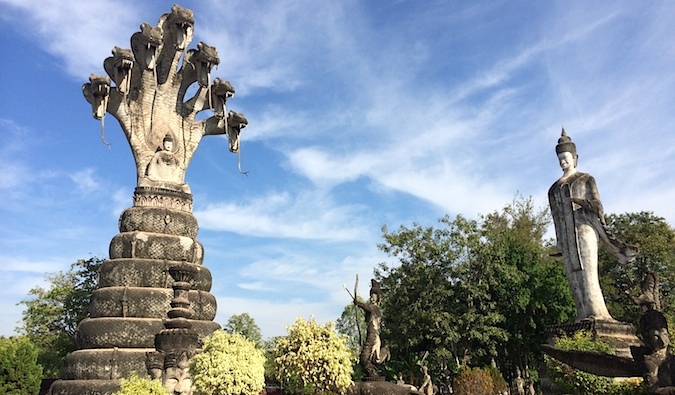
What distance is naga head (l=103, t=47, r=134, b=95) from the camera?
58.2 feet

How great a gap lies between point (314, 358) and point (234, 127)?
36.1 ft

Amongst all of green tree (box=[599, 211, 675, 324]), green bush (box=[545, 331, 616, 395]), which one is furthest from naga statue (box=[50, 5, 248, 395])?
green tree (box=[599, 211, 675, 324])

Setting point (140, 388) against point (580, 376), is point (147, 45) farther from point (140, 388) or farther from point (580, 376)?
point (580, 376)

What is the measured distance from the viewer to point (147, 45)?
712 inches

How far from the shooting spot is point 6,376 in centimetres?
2116

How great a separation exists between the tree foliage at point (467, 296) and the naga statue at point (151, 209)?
1333cm

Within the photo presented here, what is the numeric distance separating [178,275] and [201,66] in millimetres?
9272

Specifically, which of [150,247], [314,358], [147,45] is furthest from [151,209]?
[314,358]

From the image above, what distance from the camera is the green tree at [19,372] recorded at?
21047 mm

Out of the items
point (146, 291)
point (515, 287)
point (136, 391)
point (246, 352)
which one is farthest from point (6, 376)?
A: point (515, 287)

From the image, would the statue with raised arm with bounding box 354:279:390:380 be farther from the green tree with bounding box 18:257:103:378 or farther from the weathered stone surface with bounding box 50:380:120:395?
the green tree with bounding box 18:257:103:378

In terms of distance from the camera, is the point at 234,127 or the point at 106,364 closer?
the point at 106,364

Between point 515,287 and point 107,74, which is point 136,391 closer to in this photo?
point 107,74

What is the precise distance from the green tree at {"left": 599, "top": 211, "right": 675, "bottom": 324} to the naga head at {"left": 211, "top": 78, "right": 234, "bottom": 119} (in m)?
26.1
